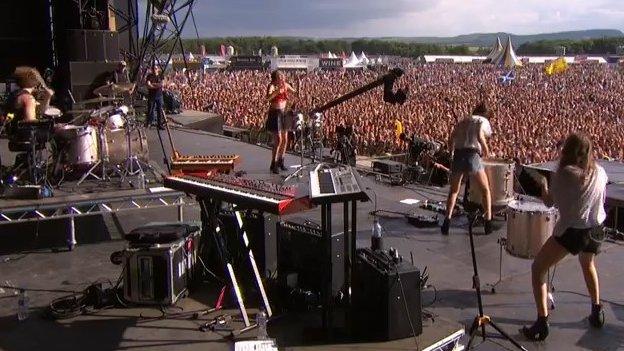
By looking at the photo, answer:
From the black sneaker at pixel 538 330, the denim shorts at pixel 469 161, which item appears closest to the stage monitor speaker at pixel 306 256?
the black sneaker at pixel 538 330

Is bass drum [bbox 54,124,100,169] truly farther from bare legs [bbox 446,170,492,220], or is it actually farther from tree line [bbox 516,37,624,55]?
tree line [bbox 516,37,624,55]

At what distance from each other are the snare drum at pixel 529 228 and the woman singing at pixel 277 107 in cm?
365

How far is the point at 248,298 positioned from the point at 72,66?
7953 millimetres

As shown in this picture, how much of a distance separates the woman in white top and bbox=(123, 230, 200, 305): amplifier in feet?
7.58

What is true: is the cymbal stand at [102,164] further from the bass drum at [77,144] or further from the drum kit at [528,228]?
the drum kit at [528,228]

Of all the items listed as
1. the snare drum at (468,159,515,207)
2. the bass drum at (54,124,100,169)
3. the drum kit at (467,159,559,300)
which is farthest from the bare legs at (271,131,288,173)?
the drum kit at (467,159,559,300)

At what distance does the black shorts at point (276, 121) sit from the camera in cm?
746

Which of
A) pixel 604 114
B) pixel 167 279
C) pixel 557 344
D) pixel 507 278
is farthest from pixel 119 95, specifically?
pixel 604 114

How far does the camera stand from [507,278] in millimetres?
4844

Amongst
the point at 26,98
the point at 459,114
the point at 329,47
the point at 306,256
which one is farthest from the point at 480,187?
the point at 329,47

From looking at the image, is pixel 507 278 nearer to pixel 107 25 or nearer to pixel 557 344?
pixel 557 344

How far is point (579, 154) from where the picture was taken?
350 cm

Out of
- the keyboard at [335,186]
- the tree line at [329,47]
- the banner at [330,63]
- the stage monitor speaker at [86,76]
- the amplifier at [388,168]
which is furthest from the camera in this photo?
the tree line at [329,47]

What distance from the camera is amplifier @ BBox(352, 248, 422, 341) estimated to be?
133 inches
